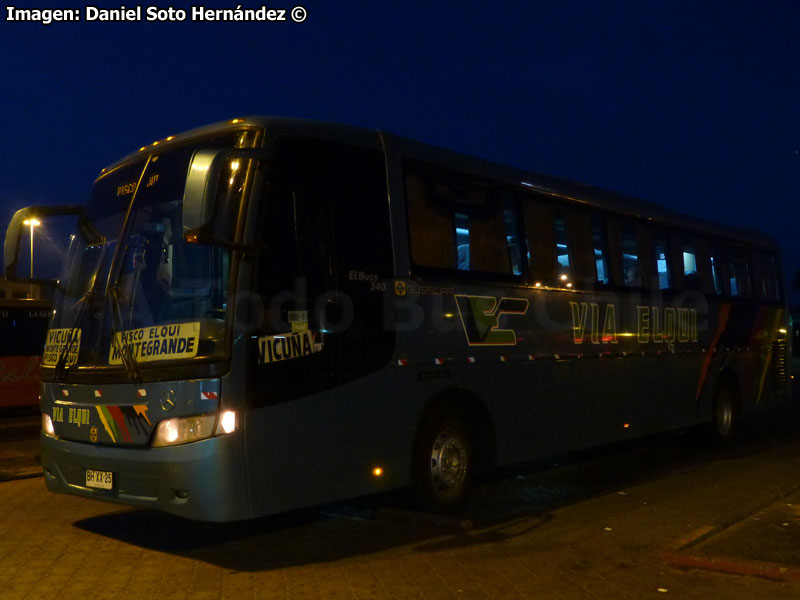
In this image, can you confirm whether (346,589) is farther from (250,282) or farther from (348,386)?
(250,282)

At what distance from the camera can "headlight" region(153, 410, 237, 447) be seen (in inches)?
254

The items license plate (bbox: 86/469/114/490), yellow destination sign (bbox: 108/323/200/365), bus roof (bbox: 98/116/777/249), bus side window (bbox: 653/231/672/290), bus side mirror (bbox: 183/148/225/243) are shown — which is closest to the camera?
bus side mirror (bbox: 183/148/225/243)

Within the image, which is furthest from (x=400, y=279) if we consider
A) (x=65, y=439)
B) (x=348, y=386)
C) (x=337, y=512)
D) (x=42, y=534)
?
(x=42, y=534)

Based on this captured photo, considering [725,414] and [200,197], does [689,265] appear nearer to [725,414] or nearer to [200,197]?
[725,414]

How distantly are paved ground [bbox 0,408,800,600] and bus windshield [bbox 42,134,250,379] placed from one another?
5.26 ft

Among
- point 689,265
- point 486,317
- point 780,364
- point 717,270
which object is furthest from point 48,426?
point 780,364

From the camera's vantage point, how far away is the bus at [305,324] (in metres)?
6.56

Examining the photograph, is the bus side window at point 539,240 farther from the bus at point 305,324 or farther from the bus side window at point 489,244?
the bus side window at point 489,244

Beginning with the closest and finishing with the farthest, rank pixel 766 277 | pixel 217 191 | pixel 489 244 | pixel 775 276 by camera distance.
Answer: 1. pixel 217 191
2. pixel 489 244
3. pixel 766 277
4. pixel 775 276

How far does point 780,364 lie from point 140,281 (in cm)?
1313

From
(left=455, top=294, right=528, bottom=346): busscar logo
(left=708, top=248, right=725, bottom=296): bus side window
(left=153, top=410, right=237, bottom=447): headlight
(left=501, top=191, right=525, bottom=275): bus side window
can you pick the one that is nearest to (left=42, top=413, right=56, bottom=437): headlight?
(left=153, top=410, right=237, bottom=447): headlight

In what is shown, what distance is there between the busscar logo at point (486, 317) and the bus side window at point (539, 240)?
19.2 inches

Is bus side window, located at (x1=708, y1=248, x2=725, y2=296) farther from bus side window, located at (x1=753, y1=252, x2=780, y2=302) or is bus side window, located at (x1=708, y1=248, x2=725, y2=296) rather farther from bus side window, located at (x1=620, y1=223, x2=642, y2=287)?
bus side window, located at (x1=620, y1=223, x2=642, y2=287)

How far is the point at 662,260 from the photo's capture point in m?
12.8
